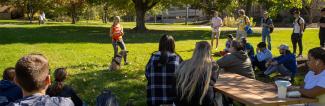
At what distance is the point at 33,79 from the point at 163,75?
3.37 m

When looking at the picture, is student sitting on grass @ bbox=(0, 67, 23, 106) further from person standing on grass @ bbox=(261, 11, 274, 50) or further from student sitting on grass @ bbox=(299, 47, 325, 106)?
person standing on grass @ bbox=(261, 11, 274, 50)

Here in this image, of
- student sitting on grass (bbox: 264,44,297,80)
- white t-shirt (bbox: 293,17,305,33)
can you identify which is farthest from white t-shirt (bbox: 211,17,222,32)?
student sitting on grass (bbox: 264,44,297,80)

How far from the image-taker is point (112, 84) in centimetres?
1040

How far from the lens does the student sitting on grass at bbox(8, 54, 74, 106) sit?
3480mm

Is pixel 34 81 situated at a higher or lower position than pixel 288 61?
higher

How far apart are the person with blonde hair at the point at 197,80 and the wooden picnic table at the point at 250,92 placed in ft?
1.18

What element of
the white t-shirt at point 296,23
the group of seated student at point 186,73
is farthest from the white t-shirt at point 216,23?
the group of seated student at point 186,73

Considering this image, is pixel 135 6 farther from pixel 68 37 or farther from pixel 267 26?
pixel 267 26

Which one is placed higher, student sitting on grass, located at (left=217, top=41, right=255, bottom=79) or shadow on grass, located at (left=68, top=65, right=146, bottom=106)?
student sitting on grass, located at (left=217, top=41, right=255, bottom=79)

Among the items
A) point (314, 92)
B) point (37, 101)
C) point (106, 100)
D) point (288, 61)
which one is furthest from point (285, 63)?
point (37, 101)

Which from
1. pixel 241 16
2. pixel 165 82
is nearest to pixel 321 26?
pixel 241 16

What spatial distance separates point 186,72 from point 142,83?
471 centimetres

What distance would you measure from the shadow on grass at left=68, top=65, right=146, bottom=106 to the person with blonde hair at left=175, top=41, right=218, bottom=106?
9.14 ft

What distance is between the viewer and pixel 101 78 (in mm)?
11141
